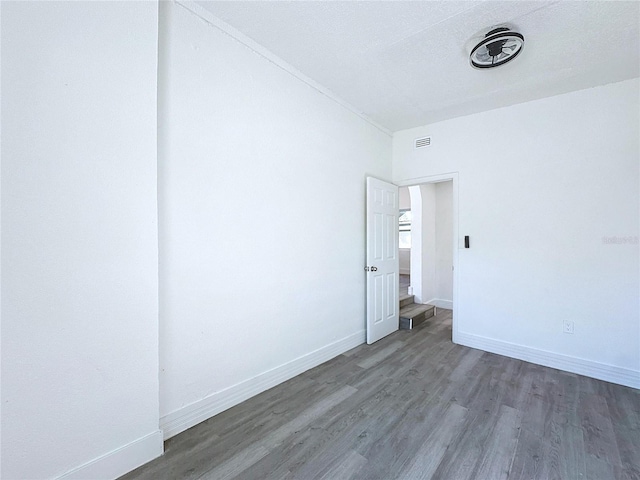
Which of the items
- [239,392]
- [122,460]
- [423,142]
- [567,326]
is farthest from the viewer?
[423,142]

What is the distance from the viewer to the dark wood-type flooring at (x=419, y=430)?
1631 mm

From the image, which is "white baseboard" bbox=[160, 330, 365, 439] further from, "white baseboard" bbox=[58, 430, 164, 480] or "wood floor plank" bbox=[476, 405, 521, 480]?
"wood floor plank" bbox=[476, 405, 521, 480]

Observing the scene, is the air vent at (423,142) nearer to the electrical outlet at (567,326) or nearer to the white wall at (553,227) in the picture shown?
the white wall at (553,227)

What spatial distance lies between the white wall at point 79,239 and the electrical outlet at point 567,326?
11.8ft

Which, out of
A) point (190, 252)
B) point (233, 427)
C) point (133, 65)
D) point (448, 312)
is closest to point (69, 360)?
point (190, 252)

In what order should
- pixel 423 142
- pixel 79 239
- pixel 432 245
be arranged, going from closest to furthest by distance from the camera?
pixel 79 239 → pixel 423 142 → pixel 432 245

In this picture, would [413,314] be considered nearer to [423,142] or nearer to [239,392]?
[423,142]

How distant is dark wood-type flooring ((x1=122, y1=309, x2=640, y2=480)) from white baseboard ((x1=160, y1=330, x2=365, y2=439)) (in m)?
0.05

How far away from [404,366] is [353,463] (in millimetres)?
1419

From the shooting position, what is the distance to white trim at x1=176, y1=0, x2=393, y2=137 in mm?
1941

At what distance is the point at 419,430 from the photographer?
1.96 m

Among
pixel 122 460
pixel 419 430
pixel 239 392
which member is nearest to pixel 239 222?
pixel 239 392

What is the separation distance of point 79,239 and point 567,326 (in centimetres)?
402

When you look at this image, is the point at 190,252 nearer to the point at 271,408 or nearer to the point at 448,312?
the point at 271,408
